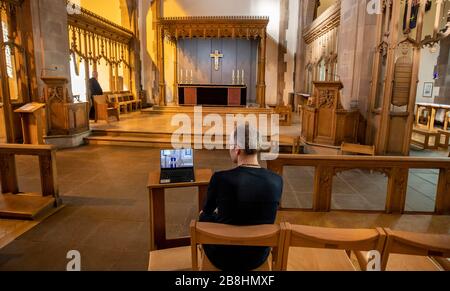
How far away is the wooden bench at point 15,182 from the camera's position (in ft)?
11.3

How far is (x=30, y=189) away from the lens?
4.28m

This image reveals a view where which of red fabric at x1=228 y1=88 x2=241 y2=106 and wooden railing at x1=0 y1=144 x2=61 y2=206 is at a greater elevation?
red fabric at x1=228 y1=88 x2=241 y2=106

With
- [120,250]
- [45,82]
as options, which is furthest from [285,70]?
[120,250]

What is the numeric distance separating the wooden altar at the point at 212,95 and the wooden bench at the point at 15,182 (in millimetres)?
8443

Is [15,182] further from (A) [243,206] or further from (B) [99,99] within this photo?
(B) [99,99]

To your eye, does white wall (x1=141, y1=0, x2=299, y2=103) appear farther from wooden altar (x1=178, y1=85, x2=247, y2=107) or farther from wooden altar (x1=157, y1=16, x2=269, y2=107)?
wooden altar (x1=178, y1=85, x2=247, y2=107)

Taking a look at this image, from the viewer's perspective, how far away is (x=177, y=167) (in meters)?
2.55

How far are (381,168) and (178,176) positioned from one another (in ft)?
6.70

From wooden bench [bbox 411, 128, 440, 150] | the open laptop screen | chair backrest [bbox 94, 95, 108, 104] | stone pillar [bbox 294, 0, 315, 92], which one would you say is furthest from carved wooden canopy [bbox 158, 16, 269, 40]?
the open laptop screen

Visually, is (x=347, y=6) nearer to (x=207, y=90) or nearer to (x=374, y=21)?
(x=374, y=21)

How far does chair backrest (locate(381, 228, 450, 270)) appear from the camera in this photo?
133cm
